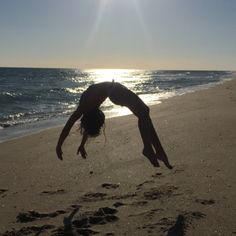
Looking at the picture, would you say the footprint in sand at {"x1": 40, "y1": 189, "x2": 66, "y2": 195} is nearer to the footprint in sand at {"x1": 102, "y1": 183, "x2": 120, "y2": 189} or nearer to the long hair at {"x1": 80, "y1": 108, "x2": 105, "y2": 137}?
the footprint in sand at {"x1": 102, "y1": 183, "x2": 120, "y2": 189}

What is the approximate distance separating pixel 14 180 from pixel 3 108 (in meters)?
16.2

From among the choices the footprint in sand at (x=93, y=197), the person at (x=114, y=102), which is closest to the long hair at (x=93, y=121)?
the person at (x=114, y=102)

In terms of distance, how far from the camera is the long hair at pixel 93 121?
571 centimetres

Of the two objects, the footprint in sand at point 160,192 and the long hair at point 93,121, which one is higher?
the long hair at point 93,121

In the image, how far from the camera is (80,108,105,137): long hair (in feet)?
18.7

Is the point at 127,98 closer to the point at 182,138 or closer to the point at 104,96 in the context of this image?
the point at 104,96

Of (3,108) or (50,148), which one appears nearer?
(50,148)

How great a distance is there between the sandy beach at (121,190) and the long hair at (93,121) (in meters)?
0.82

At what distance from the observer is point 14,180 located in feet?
22.9

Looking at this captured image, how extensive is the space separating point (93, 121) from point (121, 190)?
100 centimetres

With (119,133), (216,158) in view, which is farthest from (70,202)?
(119,133)

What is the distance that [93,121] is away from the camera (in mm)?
5742

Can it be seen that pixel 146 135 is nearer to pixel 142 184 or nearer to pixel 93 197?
pixel 142 184

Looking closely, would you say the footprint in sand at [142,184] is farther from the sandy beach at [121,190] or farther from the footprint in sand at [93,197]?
the footprint in sand at [93,197]
